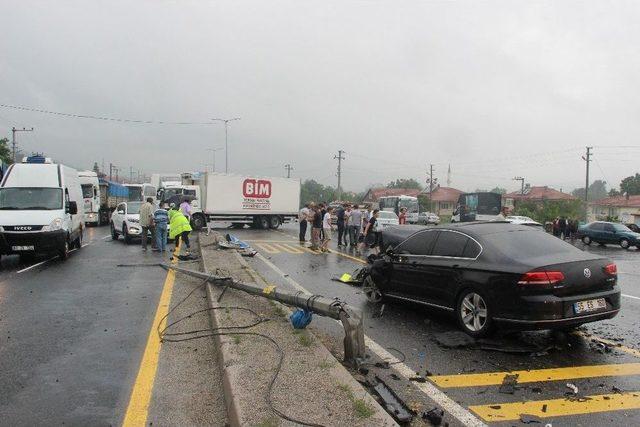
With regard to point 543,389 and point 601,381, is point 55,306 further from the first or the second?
point 601,381

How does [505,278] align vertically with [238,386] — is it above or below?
above

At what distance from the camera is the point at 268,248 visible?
18984 millimetres

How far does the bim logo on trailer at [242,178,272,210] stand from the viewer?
1230 inches

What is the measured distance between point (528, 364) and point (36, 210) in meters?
12.8

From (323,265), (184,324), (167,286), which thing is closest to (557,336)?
(184,324)

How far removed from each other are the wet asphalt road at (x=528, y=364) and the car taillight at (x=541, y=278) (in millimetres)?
825

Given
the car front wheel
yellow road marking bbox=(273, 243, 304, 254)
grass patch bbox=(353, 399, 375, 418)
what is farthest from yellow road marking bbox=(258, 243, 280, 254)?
grass patch bbox=(353, 399, 375, 418)

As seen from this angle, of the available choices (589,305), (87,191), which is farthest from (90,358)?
(87,191)

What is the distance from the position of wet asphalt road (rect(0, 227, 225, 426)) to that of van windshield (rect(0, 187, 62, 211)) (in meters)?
3.87

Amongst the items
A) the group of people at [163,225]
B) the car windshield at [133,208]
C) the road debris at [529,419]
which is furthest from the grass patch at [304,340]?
the car windshield at [133,208]

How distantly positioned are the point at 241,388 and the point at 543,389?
279cm

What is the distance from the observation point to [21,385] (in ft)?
15.3

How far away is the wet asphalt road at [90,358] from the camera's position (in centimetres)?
415

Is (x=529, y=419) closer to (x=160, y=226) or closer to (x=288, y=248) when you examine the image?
(x=160, y=226)
